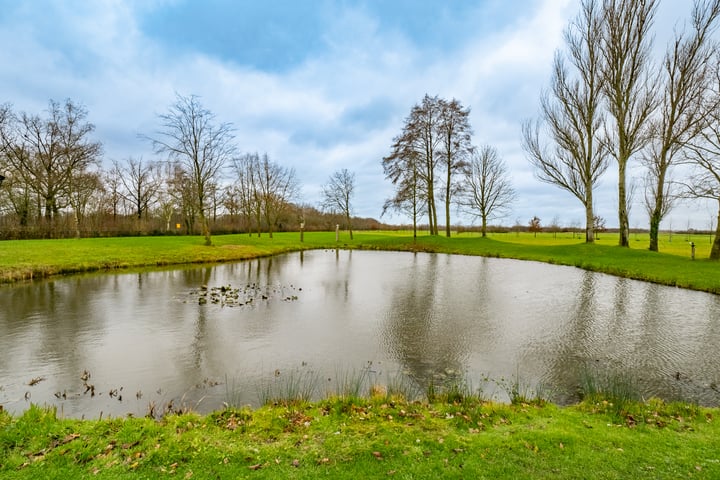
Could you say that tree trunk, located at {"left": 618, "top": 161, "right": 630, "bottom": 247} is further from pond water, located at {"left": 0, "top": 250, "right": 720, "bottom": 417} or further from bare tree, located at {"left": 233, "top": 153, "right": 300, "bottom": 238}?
bare tree, located at {"left": 233, "top": 153, "right": 300, "bottom": 238}

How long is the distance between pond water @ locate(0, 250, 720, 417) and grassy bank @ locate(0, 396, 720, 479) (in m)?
0.71

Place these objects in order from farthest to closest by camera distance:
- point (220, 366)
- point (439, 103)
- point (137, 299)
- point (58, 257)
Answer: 1. point (439, 103)
2. point (58, 257)
3. point (137, 299)
4. point (220, 366)

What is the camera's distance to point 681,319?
8523 millimetres

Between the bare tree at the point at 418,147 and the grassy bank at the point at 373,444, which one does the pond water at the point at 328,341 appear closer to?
the grassy bank at the point at 373,444

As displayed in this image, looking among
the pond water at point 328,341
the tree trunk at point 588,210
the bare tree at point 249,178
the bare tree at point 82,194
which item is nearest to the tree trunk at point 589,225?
the tree trunk at point 588,210

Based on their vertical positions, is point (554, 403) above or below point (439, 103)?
below

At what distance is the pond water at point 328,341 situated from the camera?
4965 mm

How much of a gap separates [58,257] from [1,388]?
15.9 metres

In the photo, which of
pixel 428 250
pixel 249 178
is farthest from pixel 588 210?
pixel 249 178

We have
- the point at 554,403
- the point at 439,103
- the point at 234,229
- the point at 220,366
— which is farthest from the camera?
the point at 234,229

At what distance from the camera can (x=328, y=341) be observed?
698cm

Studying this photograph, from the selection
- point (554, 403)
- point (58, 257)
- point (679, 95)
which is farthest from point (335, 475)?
point (679, 95)

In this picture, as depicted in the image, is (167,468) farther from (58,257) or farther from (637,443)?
(58,257)

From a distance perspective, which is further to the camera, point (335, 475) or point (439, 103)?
point (439, 103)
